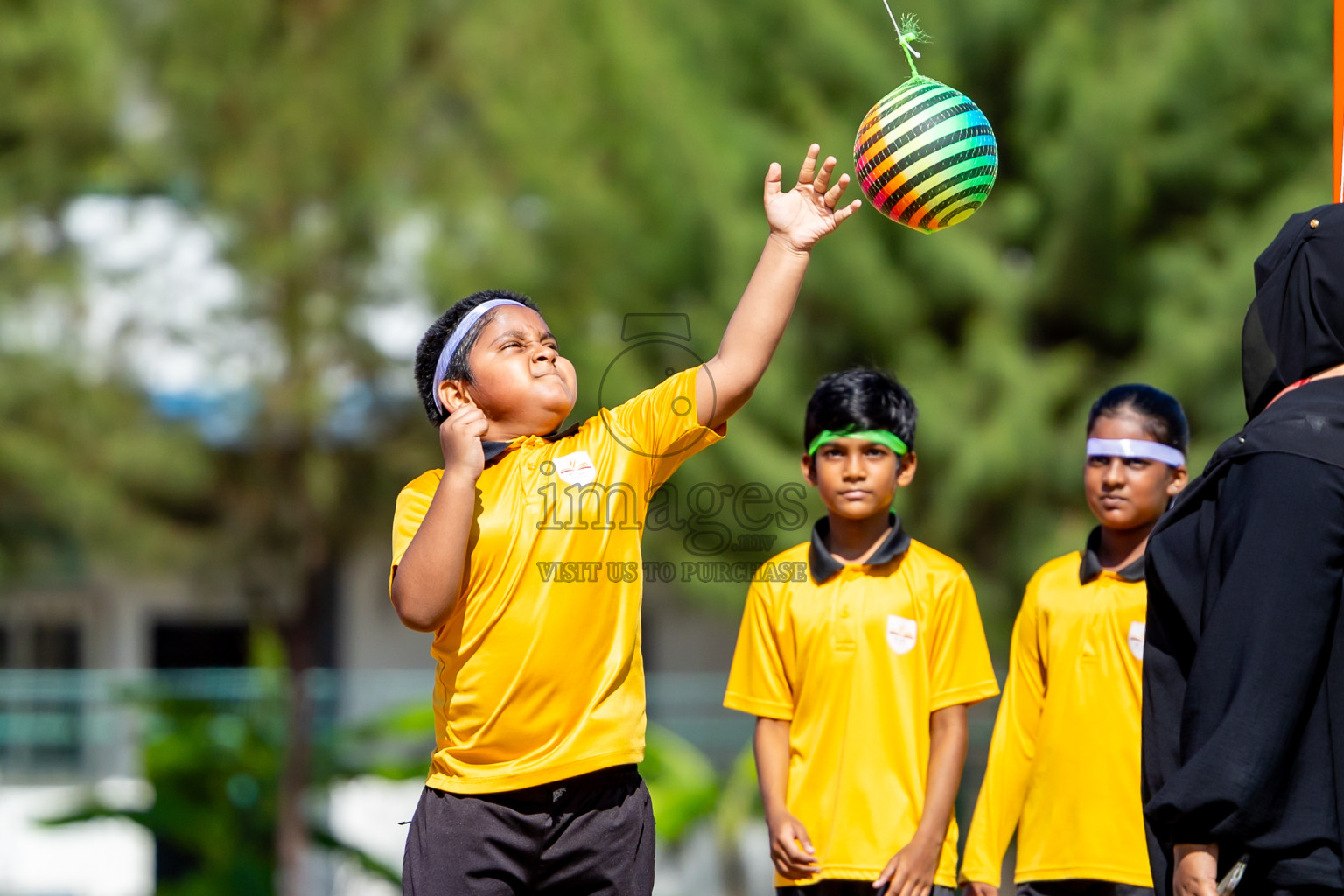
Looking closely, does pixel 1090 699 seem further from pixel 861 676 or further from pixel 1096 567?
pixel 861 676

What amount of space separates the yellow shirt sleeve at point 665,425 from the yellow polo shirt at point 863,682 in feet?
2.57

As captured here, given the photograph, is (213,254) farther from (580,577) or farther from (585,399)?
(580,577)

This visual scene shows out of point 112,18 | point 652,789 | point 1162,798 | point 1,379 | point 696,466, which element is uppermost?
point 112,18

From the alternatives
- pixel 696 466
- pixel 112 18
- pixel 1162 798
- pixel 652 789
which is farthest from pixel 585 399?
pixel 1162 798

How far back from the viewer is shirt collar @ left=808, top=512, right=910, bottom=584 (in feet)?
11.8

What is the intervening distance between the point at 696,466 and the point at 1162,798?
6.73m

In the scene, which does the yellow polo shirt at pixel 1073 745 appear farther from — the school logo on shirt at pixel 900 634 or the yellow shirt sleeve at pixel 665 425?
the yellow shirt sleeve at pixel 665 425

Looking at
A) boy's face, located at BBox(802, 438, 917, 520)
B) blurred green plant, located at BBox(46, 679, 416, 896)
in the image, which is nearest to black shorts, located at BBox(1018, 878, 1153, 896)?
boy's face, located at BBox(802, 438, 917, 520)

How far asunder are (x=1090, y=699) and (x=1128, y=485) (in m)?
0.58

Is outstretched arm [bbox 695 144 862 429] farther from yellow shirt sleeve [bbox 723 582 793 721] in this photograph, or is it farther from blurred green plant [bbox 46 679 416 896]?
blurred green plant [bbox 46 679 416 896]

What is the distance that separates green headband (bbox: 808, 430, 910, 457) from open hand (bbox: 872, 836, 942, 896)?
3.37ft

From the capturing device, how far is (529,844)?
→ 8.97 ft

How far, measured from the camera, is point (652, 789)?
8109mm

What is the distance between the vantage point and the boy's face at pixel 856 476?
3605mm
